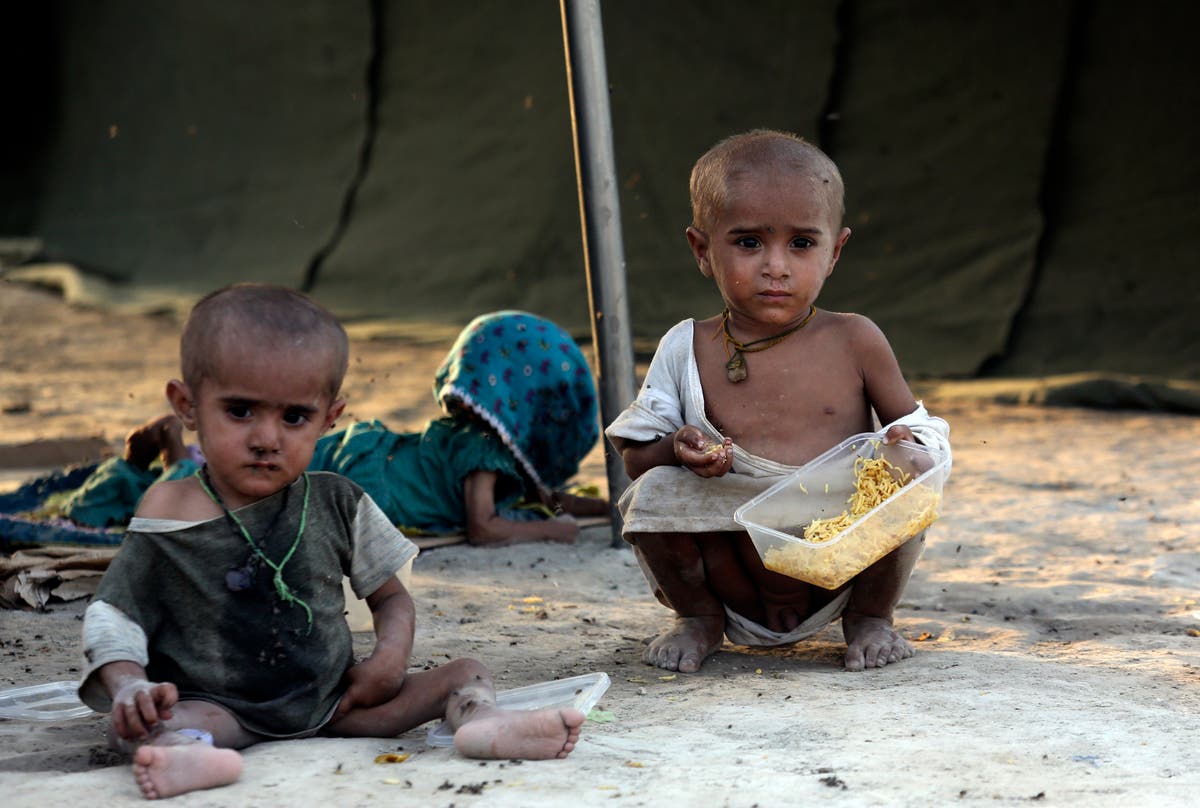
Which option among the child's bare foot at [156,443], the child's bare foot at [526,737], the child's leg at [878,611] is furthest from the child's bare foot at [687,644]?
the child's bare foot at [156,443]

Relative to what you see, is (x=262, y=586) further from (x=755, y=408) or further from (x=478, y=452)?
(x=478, y=452)

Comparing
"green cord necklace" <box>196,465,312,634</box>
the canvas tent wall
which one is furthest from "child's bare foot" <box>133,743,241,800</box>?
the canvas tent wall

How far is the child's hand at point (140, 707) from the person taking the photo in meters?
2.09

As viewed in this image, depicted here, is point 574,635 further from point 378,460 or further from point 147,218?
point 147,218

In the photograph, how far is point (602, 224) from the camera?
4.09m

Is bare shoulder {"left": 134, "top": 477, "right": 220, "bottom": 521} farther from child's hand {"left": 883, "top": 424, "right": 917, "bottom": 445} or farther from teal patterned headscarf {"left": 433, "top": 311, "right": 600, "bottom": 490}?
teal patterned headscarf {"left": 433, "top": 311, "right": 600, "bottom": 490}

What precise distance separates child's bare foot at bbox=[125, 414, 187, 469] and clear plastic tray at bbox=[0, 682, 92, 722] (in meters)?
1.90

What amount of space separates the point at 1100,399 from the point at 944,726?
429cm

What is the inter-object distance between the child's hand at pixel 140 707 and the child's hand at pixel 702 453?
3.66ft

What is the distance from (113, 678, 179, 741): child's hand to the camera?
2.09 m

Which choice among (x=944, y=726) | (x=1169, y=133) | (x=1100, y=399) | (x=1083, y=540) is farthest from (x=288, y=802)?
(x=1169, y=133)

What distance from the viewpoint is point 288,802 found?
2.05 m

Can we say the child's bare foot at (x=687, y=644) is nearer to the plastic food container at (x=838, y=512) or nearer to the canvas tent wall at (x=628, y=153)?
the plastic food container at (x=838, y=512)

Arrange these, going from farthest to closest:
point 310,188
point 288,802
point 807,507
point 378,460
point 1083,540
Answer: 1. point 310,188
2. point 378,460
3. point 1083,540
4. point 807,507
5. point 288,802
